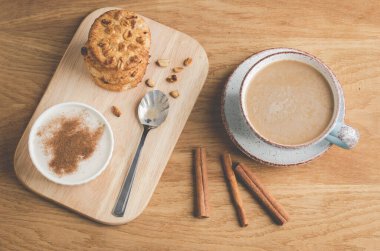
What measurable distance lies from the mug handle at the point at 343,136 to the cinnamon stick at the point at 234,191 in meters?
0.29

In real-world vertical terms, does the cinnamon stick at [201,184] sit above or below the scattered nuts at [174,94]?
below

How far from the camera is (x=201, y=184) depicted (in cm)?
155

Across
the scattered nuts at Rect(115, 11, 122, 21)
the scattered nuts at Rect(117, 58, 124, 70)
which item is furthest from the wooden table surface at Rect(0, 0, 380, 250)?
the scattered nuts at Rect(117, 58, 124, 70)

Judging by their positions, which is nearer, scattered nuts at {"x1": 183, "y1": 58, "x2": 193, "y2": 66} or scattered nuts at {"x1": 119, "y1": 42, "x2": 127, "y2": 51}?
scattered nuts at {"x1": 119, "y1": 42, "x2": 127, "y2": 51}

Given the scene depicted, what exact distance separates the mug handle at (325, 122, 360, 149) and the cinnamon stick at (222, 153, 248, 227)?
0.29 meters

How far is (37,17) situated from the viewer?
1631 millimetres

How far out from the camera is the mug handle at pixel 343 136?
1412mm

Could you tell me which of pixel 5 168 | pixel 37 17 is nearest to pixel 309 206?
pixel 5 168

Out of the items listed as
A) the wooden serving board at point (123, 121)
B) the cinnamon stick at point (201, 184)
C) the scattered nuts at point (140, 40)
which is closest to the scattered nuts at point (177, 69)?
the wooden serving board at point (123, 121)

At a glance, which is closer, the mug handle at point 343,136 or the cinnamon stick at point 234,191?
the mug handle at point 343,136

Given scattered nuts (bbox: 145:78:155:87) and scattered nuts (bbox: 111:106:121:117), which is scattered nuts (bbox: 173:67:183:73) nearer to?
scattered nuts (bbox: 145:78:155:87)

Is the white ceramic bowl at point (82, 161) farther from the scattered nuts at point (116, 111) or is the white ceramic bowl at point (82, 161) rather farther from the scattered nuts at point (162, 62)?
the scattered nuts at point (162, 62)

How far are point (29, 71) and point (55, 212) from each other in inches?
16.4

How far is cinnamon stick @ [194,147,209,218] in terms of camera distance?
5.05ft
